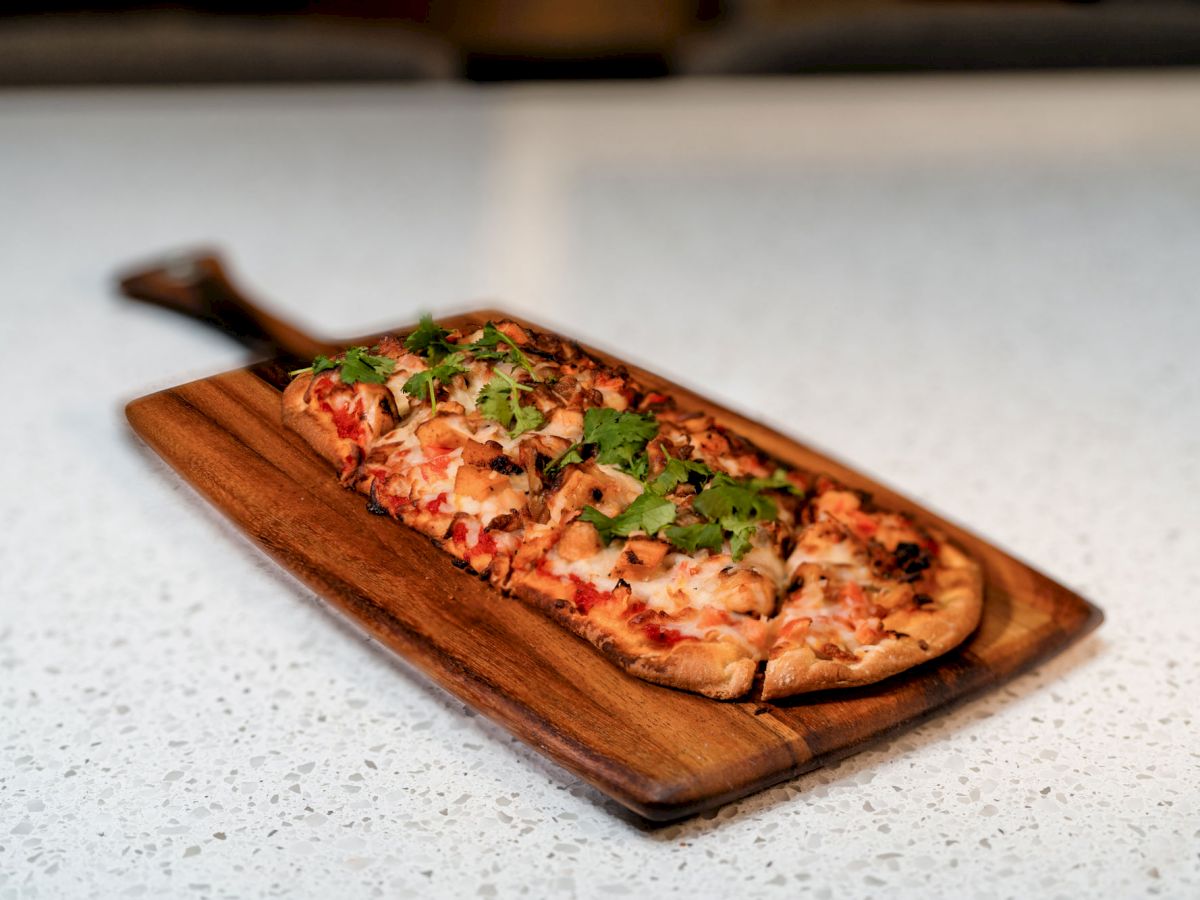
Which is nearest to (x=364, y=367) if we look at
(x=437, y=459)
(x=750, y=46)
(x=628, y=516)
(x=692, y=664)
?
(x=437, y=459)

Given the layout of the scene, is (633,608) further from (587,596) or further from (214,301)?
(214,301)

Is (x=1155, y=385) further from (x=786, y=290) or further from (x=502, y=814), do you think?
(x=502, y=814)

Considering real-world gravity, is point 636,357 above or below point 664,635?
below

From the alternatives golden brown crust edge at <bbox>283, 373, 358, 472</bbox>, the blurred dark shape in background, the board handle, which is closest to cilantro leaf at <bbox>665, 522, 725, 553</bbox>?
golden brown crust edge at <bbox>283, 373, 358, 472</bbox>

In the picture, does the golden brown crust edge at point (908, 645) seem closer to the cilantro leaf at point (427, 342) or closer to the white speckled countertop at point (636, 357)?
the white speckled countertop at point (636, 357)

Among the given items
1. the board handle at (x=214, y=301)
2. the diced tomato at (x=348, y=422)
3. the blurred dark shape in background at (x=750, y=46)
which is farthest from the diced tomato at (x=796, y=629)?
the blurred dark shape in background at (x=750, y=46)
